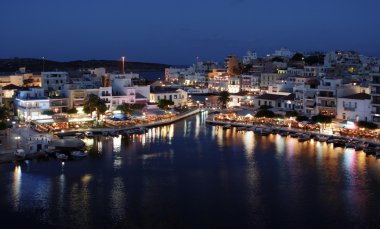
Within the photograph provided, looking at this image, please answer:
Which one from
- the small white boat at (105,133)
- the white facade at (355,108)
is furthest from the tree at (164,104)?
the white facade at (355,108)

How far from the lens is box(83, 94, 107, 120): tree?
25453mm

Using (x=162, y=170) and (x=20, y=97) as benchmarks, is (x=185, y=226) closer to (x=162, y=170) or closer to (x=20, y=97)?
(x=162, y=170)

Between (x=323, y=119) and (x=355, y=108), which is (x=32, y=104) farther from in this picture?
(x=355, y=108)

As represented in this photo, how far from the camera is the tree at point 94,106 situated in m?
25.5

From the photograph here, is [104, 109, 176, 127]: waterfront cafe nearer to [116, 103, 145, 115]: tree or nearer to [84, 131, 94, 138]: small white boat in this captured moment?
[116, 103, 145, 115]: tree

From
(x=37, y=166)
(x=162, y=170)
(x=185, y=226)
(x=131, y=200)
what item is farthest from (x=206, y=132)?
(x=185, y=226)

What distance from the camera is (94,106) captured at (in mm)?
25516

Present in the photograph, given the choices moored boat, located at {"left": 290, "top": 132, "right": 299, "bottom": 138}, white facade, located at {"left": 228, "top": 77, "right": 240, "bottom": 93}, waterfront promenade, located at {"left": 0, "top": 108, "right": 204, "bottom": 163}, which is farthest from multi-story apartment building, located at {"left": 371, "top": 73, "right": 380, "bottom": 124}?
white facade, located at {"left": 228, "top": 77, "right": 240, "bottom": 93}

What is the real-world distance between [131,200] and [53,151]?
6.45 meters

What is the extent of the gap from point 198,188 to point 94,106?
1183 centimetres

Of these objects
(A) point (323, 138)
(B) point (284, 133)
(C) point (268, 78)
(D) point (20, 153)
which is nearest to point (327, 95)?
(B) point (284, 133)

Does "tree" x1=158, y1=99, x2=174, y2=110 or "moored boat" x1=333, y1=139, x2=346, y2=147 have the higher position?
"tree" x1=158, y1=99, x2=174, y2=110

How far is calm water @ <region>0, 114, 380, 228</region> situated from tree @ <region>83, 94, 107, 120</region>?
4.48 metres

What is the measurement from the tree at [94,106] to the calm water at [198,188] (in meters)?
4.48
